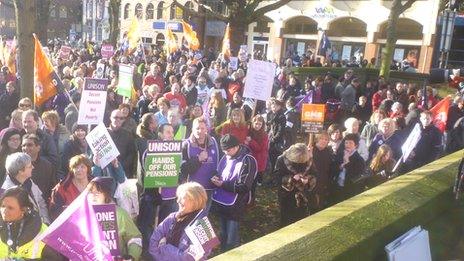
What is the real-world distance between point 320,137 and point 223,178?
1491 millimetres

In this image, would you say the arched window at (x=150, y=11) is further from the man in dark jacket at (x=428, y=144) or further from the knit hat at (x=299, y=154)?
the knit hat at (x=299, y=154)

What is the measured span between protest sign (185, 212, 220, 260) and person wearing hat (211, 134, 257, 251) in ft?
5.48

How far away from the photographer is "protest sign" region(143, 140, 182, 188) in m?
4.80

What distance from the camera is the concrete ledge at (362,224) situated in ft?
10.5

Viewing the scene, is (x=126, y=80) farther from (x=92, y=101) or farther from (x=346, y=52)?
(x=346, y=52)

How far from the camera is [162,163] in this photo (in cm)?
486

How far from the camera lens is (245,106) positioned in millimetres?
10086

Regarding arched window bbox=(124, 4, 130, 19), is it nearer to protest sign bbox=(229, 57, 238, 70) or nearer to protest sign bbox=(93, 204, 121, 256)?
protest sign bbox=(229, 57, 238, 70)

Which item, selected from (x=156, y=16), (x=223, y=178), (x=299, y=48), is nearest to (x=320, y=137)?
(x=223, y=178)

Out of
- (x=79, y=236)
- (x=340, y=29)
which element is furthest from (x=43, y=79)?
(x=340, y=29)

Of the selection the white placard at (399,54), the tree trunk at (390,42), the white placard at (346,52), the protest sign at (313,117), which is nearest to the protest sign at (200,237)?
the protest sign at (313,117)

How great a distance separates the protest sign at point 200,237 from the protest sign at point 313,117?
4476 millimetres

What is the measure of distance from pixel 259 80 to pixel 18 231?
19.4 ft

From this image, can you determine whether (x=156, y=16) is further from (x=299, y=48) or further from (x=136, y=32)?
(x=136, y=32)
